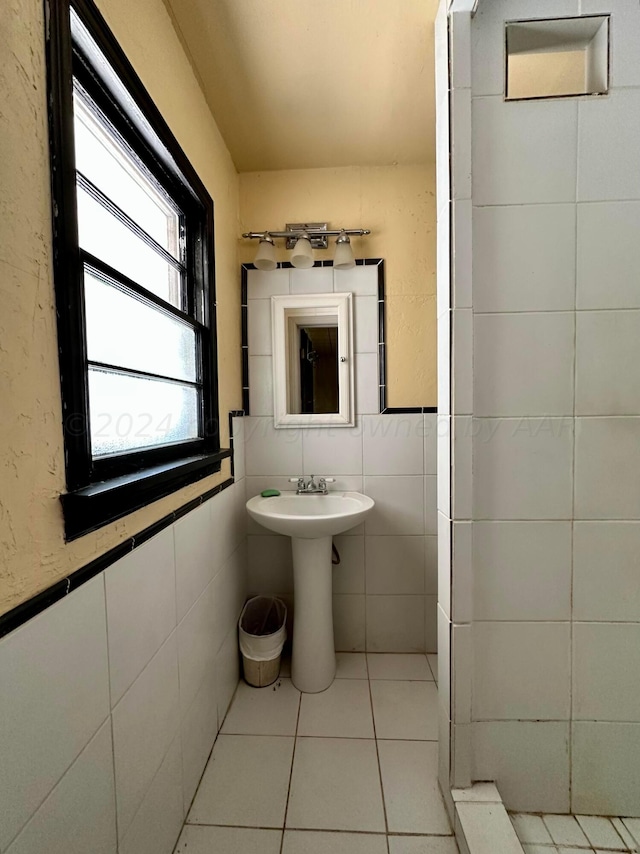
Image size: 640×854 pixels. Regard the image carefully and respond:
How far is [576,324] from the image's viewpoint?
948 mm

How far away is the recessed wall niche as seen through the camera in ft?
3.00

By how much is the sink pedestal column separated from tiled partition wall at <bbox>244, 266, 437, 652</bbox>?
8.9 inches

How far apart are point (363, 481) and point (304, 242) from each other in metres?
1.14

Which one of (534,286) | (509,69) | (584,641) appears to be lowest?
(584,641)

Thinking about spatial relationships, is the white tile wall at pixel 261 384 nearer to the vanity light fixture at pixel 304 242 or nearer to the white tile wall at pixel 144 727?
the vanity light fixture at pixel 304 242

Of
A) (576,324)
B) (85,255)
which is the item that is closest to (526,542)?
(576,324)

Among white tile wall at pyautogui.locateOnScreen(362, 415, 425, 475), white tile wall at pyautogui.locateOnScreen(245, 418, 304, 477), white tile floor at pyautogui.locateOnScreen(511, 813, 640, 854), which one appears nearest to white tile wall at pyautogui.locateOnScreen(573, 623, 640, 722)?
white tile floor at pyautogui.locateOnScreen(511, 813, 640, 854)

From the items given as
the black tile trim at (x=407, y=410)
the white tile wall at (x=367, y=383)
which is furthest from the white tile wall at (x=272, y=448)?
the black tile trim at (x=407, y=410)

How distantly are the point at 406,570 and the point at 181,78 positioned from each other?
2.08 metres

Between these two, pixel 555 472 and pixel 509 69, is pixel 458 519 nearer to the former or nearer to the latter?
pixel 555 472

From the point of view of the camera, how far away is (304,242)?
159 centimetres

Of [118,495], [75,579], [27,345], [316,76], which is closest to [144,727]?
[75,579]

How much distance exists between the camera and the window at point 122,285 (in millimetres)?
626

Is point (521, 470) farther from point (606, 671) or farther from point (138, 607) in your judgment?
point (138, 607)
